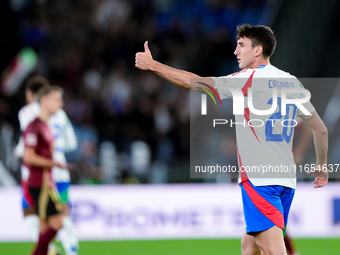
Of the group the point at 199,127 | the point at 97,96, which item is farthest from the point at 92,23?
the point at 199,127

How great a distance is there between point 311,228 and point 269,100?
504cm

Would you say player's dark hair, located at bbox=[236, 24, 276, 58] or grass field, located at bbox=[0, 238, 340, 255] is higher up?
player's dark hair, located at bbox=[236, 24, 276, 58]

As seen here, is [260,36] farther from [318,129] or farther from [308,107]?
[318,129]

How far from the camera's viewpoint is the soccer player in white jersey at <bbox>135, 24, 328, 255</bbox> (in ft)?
10.5

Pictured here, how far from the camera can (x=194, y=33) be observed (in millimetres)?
12180

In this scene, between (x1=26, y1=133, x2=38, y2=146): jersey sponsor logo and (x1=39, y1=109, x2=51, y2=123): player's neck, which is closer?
(x1=26, y1=133, x2=38, y2=146): jersey sponsor logo

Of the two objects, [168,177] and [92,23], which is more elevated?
[92,23]

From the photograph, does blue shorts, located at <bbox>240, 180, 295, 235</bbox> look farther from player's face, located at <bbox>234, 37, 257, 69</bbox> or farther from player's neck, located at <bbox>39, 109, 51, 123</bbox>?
player's neck, located at <bbox>39, 109, 51, 123</bbox>

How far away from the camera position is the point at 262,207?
126 inches

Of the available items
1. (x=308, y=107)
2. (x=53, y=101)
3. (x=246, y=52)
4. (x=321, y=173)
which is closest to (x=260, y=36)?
(x=246, y=52)

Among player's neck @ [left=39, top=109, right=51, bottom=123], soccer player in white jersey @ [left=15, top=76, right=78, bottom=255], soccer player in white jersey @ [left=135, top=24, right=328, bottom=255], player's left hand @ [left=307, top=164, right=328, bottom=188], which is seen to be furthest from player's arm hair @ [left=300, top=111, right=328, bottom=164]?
soccer player in white jersey @ [left=15, top=76, right=78, bottom=255]

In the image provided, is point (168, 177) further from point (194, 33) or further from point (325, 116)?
point (194, 33)

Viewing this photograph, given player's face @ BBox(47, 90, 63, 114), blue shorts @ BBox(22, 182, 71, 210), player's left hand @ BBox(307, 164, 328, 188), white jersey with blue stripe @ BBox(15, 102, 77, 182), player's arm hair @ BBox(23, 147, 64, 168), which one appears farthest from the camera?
white jersey with blue stripe @ BBox(15, 102, 77, 182)

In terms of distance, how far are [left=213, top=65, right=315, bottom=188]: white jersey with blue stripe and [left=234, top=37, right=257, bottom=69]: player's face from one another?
0.31 feet
